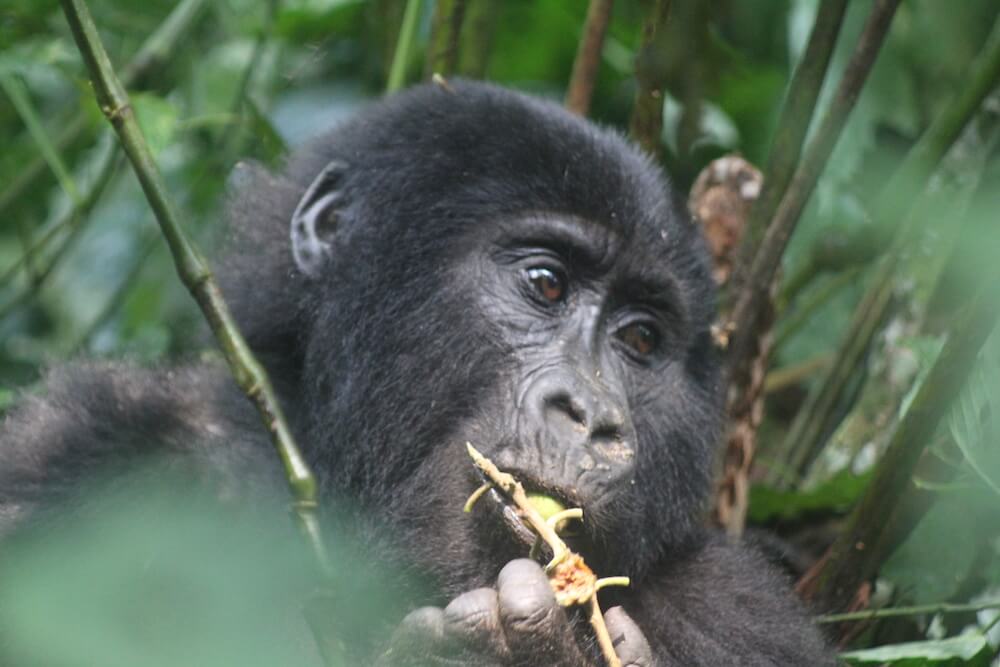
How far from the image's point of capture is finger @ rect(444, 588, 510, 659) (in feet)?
7.96

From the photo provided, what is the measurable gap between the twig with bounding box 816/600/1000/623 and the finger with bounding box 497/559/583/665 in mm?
1190

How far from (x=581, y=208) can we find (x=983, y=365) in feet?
3.37

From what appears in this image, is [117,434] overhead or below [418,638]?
below

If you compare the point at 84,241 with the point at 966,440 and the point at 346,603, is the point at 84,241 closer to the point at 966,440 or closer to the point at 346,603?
the point at 346,603

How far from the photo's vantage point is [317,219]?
11.1 feet

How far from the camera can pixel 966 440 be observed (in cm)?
296

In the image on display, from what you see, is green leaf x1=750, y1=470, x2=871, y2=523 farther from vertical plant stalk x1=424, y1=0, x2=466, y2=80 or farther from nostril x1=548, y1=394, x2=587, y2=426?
vertical plant stalk x1=424, y1=0, x2=466, y2=80

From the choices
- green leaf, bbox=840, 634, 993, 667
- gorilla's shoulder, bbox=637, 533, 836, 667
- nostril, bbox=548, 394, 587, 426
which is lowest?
gorilla's shoulder, bbox=637, 533, 836, 667

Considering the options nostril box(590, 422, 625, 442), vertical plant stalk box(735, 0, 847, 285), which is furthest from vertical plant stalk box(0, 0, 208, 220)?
nostril box(590, 422, 625, 442)

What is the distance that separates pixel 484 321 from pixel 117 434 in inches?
41.0

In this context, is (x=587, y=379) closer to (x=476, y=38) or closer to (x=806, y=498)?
(x=806, y=498)

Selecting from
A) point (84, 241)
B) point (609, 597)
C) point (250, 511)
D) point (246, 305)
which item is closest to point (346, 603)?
point (250, 511)

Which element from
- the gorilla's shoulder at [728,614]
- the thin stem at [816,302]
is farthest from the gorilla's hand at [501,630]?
the thin stem at [816,302]

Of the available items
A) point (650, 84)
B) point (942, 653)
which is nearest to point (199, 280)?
point (942, 653)
